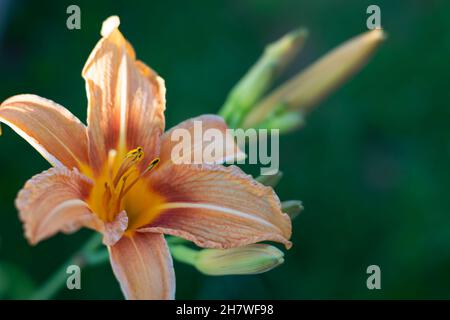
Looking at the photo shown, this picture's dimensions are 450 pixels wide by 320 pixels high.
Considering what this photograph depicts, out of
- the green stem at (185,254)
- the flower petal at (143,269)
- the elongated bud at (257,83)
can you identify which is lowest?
the flower petal at (143,269)

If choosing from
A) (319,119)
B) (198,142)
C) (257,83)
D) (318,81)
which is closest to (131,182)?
(198,142)

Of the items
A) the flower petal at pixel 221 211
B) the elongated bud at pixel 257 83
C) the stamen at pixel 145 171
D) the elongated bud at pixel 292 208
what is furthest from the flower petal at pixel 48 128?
the elongated bud at pixel 257 83

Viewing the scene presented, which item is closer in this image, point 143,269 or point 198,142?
point 143,269

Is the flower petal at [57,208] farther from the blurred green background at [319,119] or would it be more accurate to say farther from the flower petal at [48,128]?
the blurred green background at [319,119]

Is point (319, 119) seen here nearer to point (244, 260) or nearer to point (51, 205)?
point (244, 260)
